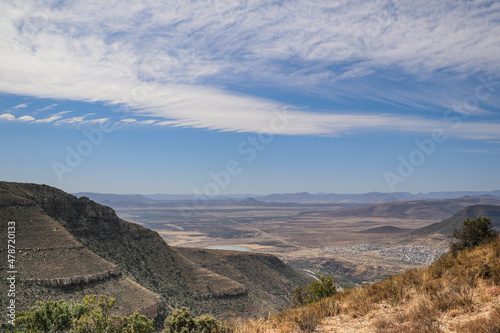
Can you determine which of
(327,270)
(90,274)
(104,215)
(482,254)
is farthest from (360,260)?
(482,254)

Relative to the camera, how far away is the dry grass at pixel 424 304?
350 inches

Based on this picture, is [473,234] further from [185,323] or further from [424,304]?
[185,323]

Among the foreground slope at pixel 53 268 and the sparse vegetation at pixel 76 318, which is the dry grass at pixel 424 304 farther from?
the foreground slope at pixel 53 268

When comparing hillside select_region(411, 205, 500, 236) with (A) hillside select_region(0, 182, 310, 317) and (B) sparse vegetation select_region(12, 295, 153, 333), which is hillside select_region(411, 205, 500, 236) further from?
(B) sparse vegetation select_region(12, 295, 153, 333)

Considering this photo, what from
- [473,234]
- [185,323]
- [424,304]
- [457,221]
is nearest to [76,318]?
[185,323]

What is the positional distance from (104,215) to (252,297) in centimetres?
2762

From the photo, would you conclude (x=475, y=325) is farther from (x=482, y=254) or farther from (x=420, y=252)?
(x=420, y=252)

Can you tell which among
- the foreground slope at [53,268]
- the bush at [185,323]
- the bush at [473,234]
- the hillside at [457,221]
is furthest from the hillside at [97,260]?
the hillside at [457,221]

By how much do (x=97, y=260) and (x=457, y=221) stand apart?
175555mm

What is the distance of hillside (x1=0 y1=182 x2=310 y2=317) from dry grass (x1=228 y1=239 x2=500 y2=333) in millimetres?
28421

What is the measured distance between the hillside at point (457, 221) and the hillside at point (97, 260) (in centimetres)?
12553

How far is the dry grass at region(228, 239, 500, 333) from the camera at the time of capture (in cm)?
888

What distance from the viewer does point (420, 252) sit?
12800 centimetres

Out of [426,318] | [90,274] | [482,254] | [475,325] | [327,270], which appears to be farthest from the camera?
[327,270]
